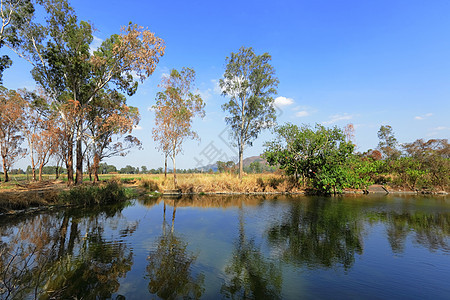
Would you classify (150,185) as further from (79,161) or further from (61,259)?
(61,259)

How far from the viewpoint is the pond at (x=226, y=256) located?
194 inches

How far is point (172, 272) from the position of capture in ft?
18.8

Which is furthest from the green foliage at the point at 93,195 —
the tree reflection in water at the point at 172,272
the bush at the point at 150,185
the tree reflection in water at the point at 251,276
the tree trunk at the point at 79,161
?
the tree reflection in water at the point at 251,276

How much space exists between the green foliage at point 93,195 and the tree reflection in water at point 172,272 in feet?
33.7

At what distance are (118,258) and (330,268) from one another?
619cm

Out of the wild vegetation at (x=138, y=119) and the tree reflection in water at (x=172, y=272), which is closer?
the tree reflection in water at (x=172, y=272)

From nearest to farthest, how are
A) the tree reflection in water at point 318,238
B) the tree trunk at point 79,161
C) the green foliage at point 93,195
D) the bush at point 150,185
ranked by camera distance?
1. the tree reflection in water at point 318,238
2. the green foliage at point 93,195
3. the tree trunk at point 79,161
4. the bush at point 150,185

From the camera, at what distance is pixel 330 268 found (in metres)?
6.04

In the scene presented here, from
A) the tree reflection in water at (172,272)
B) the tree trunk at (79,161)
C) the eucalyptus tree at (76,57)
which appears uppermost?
the eucalyptus tree at (76,57)

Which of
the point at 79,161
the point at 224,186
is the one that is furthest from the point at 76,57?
the point at 224,186

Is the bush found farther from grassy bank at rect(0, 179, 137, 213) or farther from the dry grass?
grassy bank at rect(0, 179, 137, 213)

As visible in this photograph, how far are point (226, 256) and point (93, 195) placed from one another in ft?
42.8

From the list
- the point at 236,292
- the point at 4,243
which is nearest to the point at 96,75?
the point at 4,243

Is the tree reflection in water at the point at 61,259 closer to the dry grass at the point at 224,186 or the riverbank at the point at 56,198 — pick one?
the riverbank at the point at 56,198
